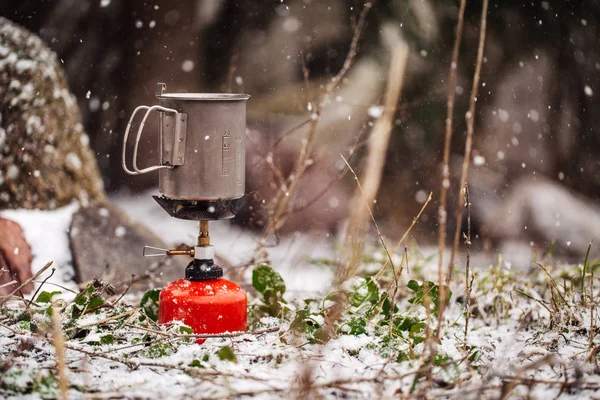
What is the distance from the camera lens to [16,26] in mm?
3414

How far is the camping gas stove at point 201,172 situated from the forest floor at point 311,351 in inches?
2.6

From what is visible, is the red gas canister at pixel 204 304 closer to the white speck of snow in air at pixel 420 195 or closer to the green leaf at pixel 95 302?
the green leaf at pixel 95 302

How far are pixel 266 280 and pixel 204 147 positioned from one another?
1.71 ft

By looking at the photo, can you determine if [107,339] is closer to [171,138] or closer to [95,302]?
[95,302]

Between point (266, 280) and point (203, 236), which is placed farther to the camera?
point (266, 280)

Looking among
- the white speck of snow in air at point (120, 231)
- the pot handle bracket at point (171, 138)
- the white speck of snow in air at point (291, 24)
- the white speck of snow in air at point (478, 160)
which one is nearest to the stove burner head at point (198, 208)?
the pot handle bracket at point (171, 138)

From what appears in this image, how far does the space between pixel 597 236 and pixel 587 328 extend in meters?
2.24

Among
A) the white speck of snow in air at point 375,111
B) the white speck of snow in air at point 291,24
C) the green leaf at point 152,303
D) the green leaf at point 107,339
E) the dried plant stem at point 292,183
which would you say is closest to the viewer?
the green leaf at point 107,339

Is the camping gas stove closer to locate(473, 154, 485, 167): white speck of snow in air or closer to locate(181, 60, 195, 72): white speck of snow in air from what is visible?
locate(181, 60, 195, 72): white speck of snow in air

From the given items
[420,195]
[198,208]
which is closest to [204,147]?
[198,208]

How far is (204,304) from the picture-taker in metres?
1.95

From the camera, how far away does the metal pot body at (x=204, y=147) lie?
6.39ft

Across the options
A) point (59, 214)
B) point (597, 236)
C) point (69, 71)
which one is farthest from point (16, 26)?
point (597, 236)

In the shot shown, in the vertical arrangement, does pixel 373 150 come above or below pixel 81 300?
above
